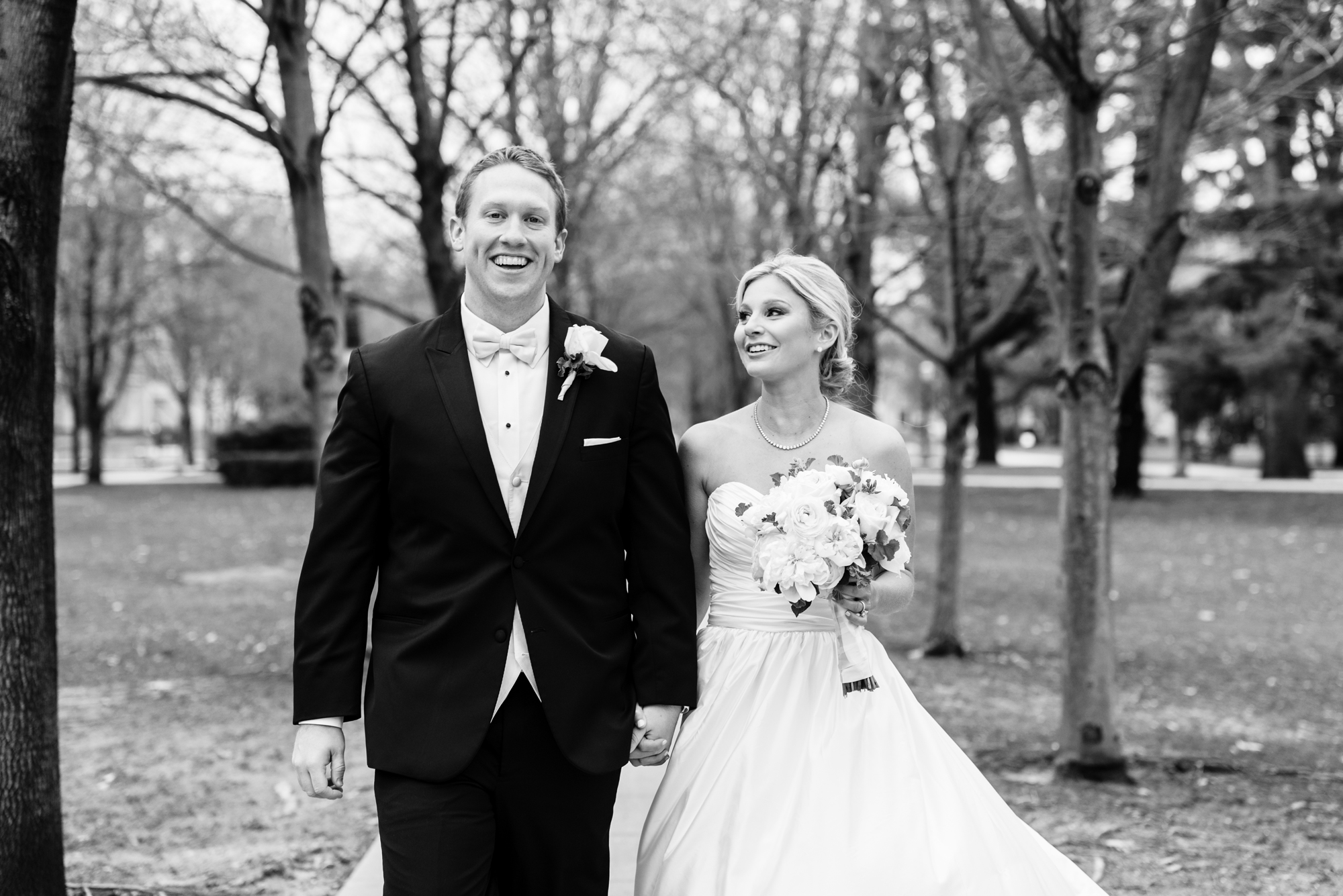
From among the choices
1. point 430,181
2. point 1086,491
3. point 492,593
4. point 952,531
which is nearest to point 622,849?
point 492,593

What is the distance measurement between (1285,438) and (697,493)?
96.8ft

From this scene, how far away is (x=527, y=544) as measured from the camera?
289 cm

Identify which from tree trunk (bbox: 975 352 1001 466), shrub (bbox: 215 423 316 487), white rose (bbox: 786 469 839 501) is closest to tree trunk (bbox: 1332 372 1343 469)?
tree trunk (bbox: 975 352 1001 466)

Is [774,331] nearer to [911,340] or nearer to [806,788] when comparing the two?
[806,788]

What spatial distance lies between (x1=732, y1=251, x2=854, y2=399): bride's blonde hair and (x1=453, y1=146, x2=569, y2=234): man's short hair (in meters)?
0.84

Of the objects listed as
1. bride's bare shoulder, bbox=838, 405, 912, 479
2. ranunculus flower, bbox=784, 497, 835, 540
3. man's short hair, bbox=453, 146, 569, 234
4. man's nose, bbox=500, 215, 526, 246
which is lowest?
ranunculus flower, bbox=784, 497, 835, 540

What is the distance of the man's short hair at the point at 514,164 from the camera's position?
118 inches

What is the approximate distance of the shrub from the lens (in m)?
29.8

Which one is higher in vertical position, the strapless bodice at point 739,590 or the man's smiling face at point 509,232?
the man's smiling face at point 509,232

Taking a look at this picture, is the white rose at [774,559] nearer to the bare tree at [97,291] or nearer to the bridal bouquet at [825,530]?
the bridal bouquet at [825,530]

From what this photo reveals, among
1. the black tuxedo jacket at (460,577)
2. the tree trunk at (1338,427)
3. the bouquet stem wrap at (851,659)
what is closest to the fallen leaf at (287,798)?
the black tuxedo jacket at (460,577)

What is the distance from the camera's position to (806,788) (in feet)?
10.9

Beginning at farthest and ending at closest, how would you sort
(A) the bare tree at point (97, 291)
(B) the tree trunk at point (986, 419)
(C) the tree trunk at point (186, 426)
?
(C) the tree trunk at point (186, 426) < (B) the tree trunk at point (986, 419) < (A) the bare tree at point (97, 291)

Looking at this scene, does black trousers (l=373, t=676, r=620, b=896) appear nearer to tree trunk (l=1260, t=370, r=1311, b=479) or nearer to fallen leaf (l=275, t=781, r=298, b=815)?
fallen leaf (l=275, t=781, r=298, b=815)
